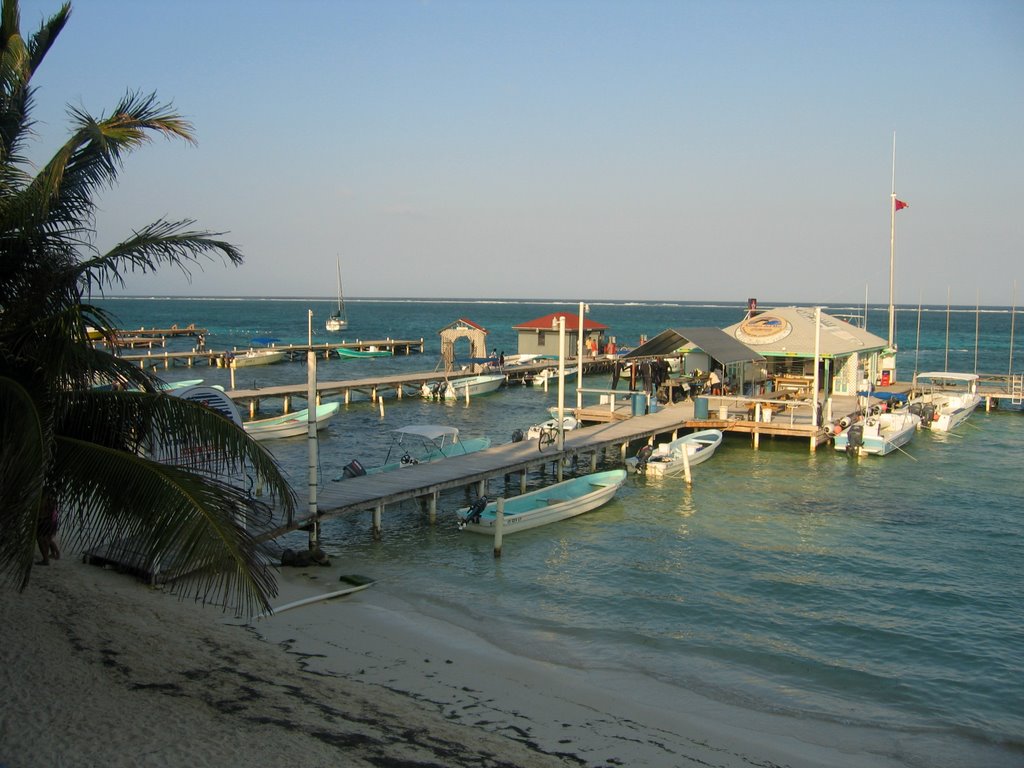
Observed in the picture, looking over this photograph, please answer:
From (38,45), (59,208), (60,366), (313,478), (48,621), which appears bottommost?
(48,621)

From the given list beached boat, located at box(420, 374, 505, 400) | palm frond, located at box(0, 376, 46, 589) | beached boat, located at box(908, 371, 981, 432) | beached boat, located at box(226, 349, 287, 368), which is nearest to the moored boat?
beached boat, located at box(226, 349, 287, 368)

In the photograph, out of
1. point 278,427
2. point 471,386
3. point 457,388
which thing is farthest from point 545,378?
point 278,427

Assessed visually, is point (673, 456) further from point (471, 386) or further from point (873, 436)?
point (471, 386)

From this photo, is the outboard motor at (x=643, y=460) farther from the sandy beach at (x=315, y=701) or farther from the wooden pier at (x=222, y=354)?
the wooden pier at (x=222, y=354)

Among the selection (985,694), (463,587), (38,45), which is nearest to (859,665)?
(985,694)

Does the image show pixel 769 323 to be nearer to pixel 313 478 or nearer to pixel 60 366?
pixel 313 478

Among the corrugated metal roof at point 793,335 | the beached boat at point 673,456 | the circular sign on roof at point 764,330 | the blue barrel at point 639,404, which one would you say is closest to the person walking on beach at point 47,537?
the beached boat at point 673,456

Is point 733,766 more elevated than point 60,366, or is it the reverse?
point 60,366

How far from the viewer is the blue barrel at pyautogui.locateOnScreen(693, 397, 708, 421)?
94.2 ft

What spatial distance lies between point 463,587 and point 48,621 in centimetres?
643

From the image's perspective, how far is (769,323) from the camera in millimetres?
34094

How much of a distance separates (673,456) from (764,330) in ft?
38.7

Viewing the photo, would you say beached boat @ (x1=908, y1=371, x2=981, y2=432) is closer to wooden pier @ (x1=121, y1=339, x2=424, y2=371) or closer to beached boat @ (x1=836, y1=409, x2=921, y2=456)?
beached boat @ (x1=836, y1=409, x2=921, y2=456)

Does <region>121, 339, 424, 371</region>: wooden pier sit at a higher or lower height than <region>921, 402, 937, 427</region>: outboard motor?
higher
